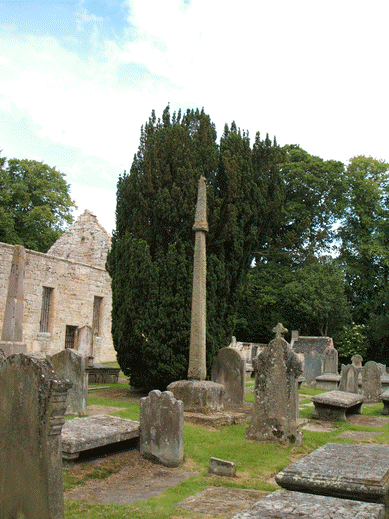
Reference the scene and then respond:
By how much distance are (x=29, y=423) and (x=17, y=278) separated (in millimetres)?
8939

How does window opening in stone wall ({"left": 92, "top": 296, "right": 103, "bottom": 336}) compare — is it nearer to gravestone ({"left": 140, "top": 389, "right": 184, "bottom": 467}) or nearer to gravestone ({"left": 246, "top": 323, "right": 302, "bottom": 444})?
gravestone ({"left": 246, "top": 323, "right": 302, "bottom": 444})

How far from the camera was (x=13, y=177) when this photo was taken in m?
31.5

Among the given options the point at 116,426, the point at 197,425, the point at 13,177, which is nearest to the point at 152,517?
the point at 116,426

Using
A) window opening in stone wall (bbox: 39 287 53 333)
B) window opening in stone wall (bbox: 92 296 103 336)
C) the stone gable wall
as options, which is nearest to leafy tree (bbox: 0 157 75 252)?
the stone gable wall

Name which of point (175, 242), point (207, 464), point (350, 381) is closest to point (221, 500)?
point (207, 464)

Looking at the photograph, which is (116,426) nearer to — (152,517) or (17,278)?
(152,517)

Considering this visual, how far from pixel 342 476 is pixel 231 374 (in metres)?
7.77

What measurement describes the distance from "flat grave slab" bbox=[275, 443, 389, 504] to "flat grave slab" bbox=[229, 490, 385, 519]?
7.6 inches

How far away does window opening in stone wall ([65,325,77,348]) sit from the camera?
20.9 metres

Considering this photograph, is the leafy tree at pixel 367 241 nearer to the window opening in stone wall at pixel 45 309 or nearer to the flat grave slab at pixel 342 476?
the window opening in stone wall at pixel 45 309

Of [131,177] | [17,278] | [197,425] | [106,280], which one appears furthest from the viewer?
[106,280]

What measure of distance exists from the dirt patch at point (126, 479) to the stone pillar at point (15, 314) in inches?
222

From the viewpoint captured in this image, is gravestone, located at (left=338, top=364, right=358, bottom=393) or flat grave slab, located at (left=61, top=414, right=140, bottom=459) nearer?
flat grave slab, located at (left=61, top=414, right=140, bottom=459)

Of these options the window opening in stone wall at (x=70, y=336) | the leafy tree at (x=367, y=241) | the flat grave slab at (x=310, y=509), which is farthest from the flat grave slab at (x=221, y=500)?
the leafy tree at (x=367, y=241)
